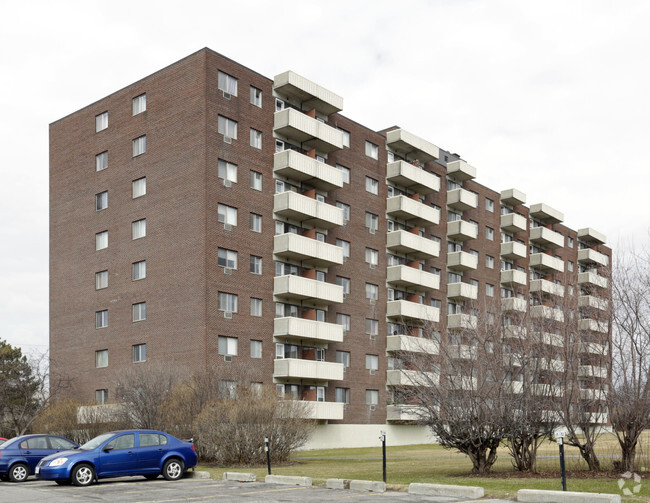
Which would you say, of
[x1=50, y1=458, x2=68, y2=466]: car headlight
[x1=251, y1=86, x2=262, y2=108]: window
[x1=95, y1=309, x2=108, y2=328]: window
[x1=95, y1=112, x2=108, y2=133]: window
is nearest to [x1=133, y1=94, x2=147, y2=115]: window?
[x1=95, y1=112, x2=108, y2=133]: window

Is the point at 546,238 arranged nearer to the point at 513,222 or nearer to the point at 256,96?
the point at 513,222

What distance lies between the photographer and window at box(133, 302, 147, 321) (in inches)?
1674

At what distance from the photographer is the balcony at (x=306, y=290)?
43312 millimetres

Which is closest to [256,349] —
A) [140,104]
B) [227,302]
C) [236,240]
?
[227,302]

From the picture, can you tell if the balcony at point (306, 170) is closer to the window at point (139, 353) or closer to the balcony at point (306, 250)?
the balcony at point (306, 250)

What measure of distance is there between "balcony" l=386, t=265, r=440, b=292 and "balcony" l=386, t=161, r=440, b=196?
6403mm

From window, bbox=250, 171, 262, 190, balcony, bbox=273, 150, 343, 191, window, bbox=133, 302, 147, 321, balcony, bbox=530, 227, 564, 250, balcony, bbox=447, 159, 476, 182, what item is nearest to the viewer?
window, bbox=133, 302, 147, 321

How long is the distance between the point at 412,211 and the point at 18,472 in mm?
36171

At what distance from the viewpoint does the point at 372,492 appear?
56.9 feet

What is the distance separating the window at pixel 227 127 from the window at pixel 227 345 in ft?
37.0

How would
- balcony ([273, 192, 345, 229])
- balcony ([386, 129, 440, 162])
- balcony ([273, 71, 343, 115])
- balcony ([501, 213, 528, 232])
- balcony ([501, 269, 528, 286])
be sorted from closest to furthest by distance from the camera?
balcony ([273, 192, 345, 229]) → balcony ([273, 71, 343, 115]) → balcony ([386, 129, 440, 162]) → balcony ([501, 269, 528, 286]) → balcony ([501, 213, 528, 232])

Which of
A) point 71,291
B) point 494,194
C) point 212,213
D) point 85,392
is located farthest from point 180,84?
point 494,194

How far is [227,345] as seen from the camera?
1607 inches

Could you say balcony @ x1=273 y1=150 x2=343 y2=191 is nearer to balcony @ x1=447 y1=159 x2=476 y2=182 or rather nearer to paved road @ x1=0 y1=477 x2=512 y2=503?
balcony @ x1=447 y1=159 x2=476 y2=182
